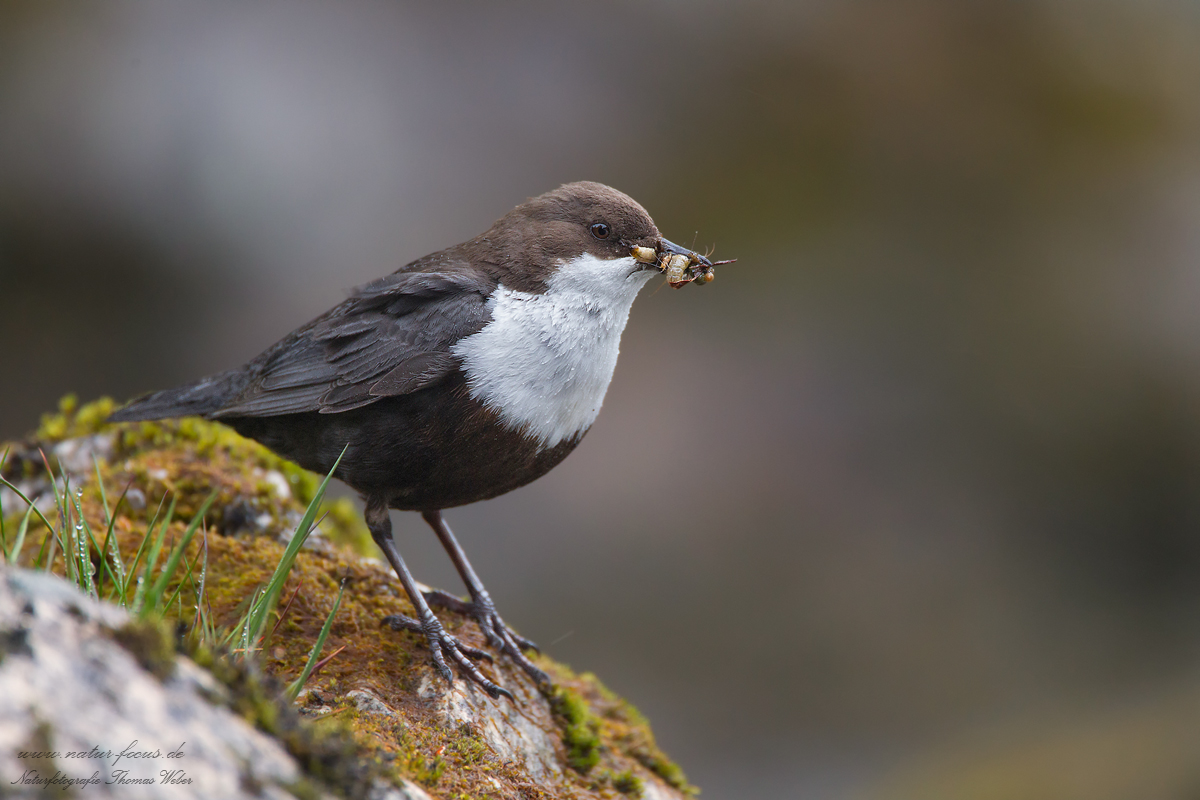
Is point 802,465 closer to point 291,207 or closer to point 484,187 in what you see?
point 484,187

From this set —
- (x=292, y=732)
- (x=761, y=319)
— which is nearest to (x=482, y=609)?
(x=292, y=732)

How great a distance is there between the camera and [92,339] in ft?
25.4

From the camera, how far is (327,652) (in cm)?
290

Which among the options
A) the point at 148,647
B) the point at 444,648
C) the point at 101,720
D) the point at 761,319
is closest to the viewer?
the point at 101,720

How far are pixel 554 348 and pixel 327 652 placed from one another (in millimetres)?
1257

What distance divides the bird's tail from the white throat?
41.9 inches

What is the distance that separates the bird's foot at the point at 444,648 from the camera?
120 inches

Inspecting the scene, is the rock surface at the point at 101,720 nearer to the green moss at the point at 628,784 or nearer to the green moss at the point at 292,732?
the green moss at the point at 292,732

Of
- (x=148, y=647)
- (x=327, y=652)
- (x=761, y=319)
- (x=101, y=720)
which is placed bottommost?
(x=101, y=720)

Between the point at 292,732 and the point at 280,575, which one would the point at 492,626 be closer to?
the point at 280,575

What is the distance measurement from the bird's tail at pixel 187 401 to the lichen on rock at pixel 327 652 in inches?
9.6

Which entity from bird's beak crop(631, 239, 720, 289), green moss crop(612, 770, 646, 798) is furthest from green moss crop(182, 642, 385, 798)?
bird's beak crop(631, 239, 720, 289)

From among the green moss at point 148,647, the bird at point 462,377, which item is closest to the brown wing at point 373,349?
the bird at point 462,377

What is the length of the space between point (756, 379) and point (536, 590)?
256cm
